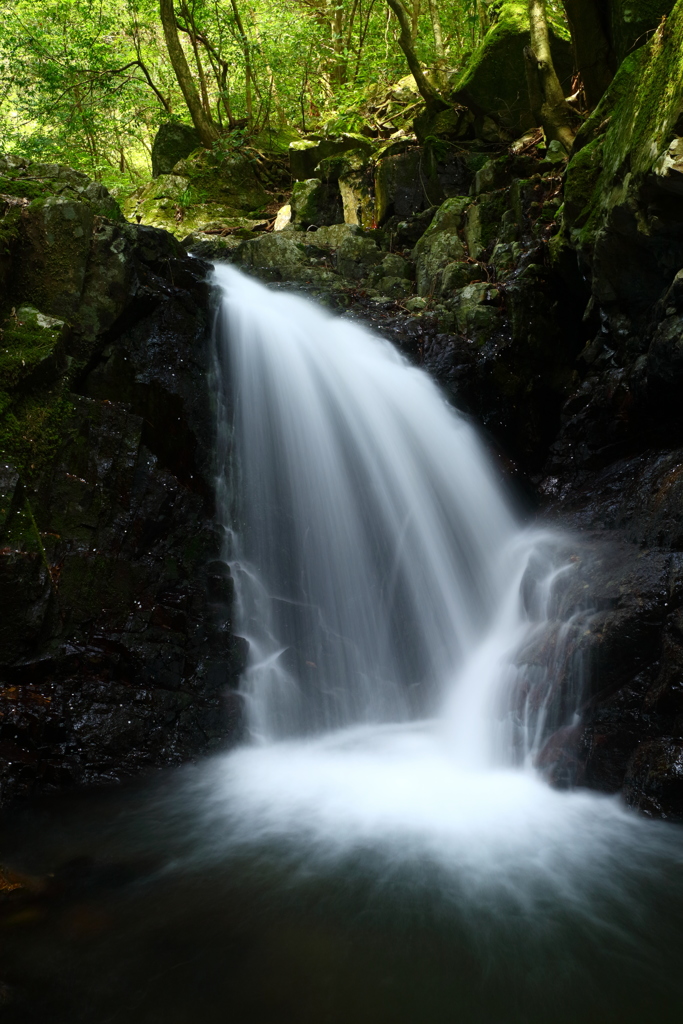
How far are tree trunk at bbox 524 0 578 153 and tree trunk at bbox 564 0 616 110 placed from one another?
1350 mm

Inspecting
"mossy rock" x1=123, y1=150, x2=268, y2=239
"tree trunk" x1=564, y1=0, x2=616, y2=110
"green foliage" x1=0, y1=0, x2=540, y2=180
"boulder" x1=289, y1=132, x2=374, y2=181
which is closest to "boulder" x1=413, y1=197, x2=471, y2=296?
"tree trunk" x1=564, y1=0, x2=616, y2=110

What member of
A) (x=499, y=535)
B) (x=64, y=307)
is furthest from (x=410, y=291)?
(x=64, y=307)

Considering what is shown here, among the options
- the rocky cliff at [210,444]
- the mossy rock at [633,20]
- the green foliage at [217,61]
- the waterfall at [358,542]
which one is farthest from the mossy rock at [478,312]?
the green foliage at [217,61]

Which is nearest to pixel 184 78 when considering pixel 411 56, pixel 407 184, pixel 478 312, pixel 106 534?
pixel 411 56

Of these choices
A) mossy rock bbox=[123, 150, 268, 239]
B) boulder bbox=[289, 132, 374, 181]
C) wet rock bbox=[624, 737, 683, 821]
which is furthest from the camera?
boulder bbox=[289, 132, 374, 181]

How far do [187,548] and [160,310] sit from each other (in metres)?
2.59

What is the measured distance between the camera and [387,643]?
6.29m

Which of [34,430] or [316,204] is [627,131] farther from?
[316,204]

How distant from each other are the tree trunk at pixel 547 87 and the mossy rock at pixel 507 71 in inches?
19.6

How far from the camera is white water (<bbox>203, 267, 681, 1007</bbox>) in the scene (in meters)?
3.53

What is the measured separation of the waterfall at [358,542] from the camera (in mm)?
5680

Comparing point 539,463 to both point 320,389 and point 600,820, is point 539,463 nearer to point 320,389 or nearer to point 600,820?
point 320,389

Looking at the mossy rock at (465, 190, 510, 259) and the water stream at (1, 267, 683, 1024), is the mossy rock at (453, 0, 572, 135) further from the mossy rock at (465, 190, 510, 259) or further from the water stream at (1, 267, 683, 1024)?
the water stream at (1, 267, 683, 1024)

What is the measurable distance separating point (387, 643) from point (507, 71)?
32.4 ft
